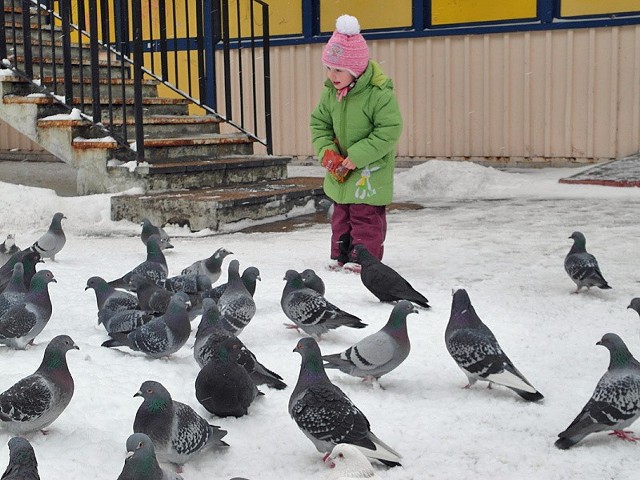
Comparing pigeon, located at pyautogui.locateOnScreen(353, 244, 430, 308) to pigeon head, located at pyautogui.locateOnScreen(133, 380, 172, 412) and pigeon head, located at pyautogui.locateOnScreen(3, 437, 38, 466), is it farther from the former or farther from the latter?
pigeon head, located at pyautogui.locateOnScreen(3, 437, 38, 466)

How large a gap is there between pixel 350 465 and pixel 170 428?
771 mm

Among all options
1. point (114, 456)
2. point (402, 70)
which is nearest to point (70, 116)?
point (402, 70)

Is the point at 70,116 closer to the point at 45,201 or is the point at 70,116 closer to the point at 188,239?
the point at 45,201

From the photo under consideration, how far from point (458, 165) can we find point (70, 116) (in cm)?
486

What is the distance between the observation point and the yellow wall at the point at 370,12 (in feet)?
44.6

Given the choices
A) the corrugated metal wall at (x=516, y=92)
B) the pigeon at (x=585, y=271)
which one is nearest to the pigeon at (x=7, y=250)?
the pigeon at (x=585, y=271)

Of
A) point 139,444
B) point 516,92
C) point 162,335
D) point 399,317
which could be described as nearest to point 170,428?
point 139,444

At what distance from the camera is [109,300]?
4.98 metres

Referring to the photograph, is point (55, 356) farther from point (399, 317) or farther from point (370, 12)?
point (370, 12)

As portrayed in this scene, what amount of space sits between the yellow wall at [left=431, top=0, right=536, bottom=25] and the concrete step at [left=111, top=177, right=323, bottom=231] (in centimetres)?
531

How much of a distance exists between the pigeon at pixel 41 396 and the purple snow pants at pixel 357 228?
313 cm

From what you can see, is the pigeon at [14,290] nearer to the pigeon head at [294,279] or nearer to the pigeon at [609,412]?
the pigeon head at [294,279]

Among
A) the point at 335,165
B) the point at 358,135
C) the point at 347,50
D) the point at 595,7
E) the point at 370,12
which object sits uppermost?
the point at 370,12

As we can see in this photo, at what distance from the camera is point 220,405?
3.69 metres
